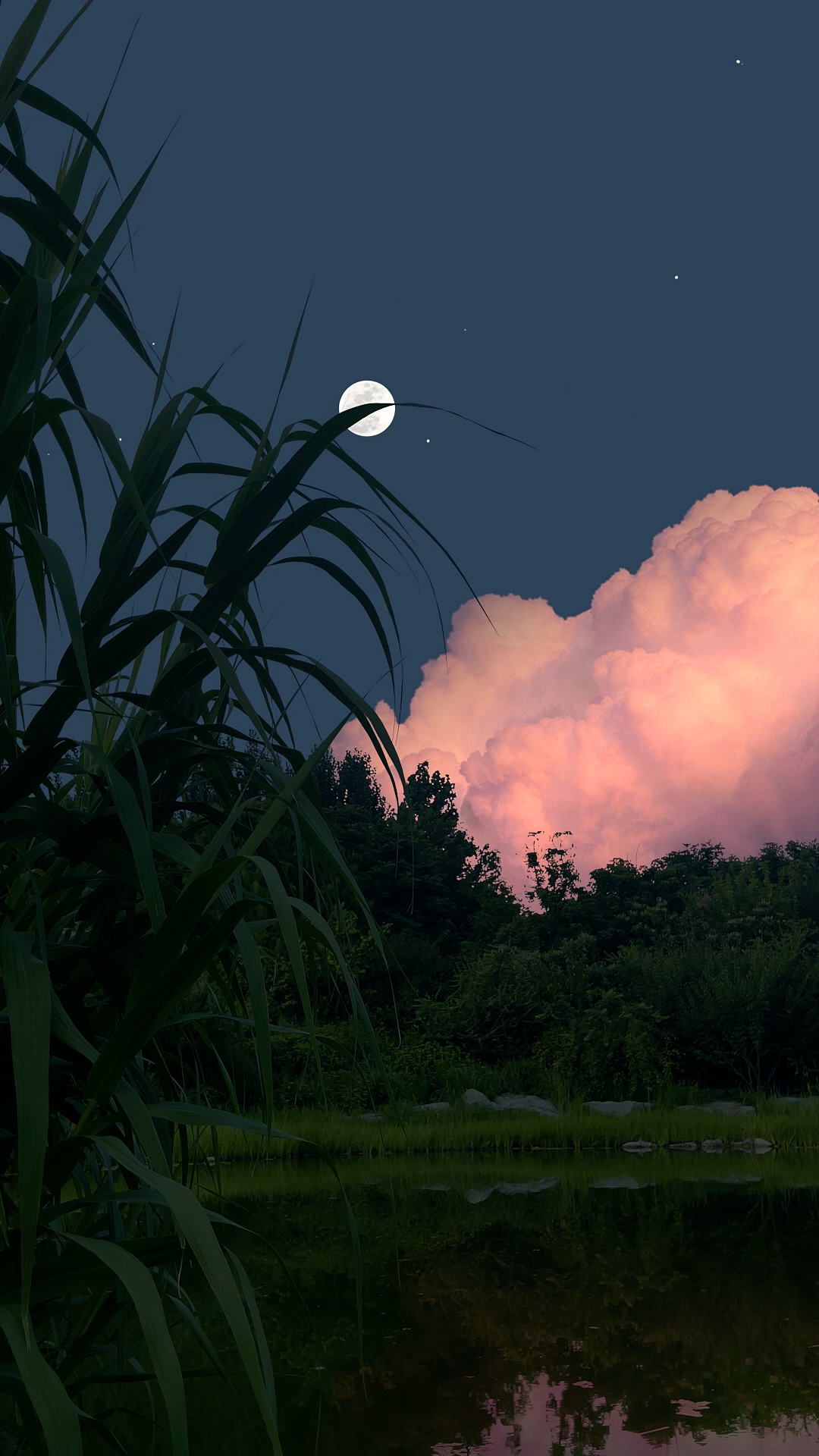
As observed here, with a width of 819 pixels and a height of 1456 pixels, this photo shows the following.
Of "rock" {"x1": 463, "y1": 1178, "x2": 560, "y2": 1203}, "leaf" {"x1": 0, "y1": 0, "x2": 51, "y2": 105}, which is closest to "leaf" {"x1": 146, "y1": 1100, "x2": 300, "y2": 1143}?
"leaf" {"x1": 0, "y1": 0, "x2": 51, "y2": 105}

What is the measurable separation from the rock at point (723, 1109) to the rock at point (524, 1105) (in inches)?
47.8

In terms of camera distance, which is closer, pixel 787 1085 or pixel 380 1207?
pixel 380 1207

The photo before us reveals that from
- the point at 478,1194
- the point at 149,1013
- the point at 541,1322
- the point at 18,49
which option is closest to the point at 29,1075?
the point at 149,1013

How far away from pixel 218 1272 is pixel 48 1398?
14cm

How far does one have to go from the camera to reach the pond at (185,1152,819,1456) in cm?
311

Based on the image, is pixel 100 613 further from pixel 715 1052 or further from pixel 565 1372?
pixel 715 1052

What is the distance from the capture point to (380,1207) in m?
7.07

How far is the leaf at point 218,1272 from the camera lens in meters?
0.82

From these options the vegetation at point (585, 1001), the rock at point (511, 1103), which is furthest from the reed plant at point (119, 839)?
the rock at point (511, 1103)

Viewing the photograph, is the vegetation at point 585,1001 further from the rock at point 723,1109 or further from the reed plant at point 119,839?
the reed plant at point 119,839

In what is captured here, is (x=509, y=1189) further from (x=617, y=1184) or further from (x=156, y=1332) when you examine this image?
(x=156, y=1332)

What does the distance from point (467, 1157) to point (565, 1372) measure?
19.0 ft

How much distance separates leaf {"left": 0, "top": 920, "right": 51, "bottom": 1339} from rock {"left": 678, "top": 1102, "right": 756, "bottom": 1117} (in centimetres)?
1029

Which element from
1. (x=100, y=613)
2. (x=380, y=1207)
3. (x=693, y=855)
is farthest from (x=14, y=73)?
(x=693, y=855)
